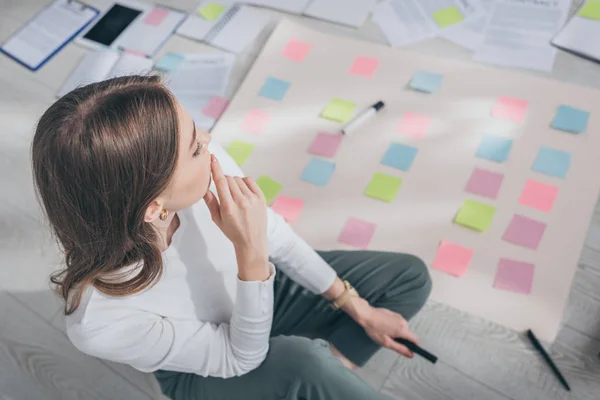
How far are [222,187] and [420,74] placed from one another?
951mm

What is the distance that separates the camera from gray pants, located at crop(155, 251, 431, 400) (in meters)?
0.94

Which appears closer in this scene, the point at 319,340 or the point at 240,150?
the point at 319,340

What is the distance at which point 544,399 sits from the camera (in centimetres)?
117

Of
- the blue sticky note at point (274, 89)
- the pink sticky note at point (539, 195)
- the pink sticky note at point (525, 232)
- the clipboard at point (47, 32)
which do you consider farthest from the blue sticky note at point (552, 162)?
the clipboard at point (47, 32)

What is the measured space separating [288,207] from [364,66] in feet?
1.59

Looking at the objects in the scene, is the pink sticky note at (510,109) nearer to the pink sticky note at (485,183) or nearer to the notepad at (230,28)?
the pink sticky note at (485,183)

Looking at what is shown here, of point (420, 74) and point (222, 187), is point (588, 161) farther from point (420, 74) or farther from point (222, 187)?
point (222, 187)

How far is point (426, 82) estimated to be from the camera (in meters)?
1.61

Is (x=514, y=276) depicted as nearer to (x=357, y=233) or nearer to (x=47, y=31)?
(x=357, y=233)

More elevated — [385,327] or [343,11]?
[343,11]

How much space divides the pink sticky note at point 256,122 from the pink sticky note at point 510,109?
0.58 metres

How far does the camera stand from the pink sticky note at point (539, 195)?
4.53 ft

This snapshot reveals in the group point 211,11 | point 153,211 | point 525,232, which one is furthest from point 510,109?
point 153,211

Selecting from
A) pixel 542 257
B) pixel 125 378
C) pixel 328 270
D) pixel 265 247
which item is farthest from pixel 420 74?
pixel 125 378
